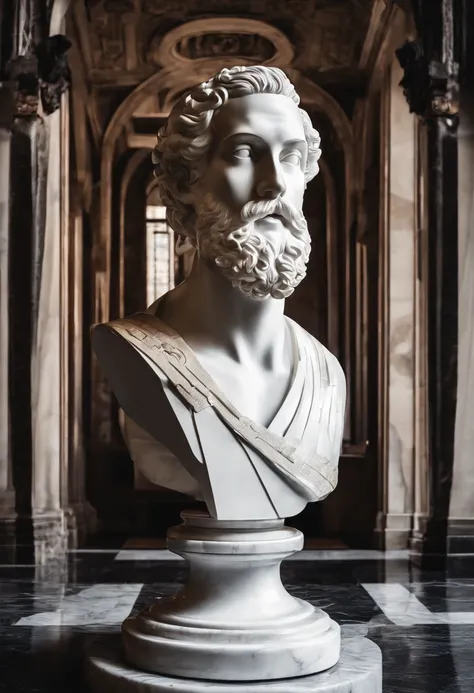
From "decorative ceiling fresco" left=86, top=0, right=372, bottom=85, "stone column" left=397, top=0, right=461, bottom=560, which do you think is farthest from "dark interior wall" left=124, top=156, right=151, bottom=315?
"stone column" left=397, top=0, right=461, bottom=560

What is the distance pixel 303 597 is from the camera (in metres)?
5.90

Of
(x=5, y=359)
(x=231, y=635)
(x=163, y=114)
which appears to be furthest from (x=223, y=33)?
(x=231, y=635)

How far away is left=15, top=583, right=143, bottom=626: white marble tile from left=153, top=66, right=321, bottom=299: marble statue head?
231cm

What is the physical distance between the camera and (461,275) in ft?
24.1

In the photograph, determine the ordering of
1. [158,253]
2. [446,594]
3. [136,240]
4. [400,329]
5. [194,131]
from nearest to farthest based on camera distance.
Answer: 1. [194,131]
2. [446,594]
3. [400,329]
4. [136,240]
5. [158,253]

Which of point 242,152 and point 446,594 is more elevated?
point 242,152

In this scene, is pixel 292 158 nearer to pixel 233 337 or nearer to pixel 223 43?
pixel 233 337

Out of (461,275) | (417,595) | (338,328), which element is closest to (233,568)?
(417,595)

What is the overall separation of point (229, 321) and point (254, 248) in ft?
1.02

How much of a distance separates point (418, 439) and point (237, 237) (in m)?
5.36

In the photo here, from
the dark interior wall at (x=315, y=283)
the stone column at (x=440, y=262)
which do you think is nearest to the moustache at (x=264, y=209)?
the stone column at (x=440, y=262)

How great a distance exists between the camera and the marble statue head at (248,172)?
360 cm

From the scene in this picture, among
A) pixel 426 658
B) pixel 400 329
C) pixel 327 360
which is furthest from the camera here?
pixel 400 329

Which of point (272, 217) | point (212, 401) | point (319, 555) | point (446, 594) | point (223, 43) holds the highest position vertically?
point (223, 43)
